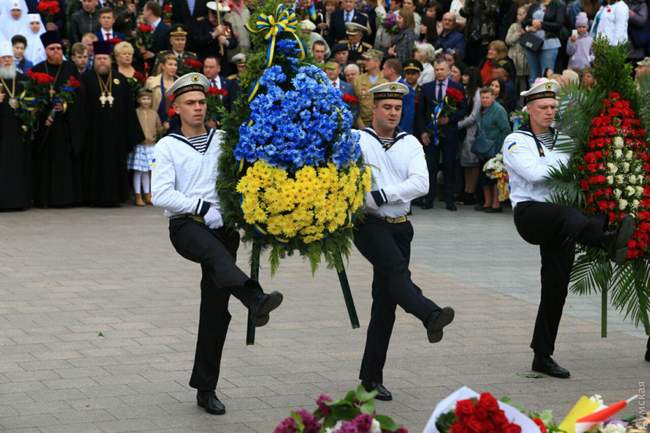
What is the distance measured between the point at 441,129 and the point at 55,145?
539 cm

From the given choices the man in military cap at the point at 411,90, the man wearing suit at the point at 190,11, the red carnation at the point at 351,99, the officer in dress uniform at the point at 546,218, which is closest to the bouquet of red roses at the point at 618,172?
the officer in dress uniform at the point at 546,218

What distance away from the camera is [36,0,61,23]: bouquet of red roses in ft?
60.4

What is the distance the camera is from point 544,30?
1878cm

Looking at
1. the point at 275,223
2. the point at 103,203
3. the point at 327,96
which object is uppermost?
the point at 327,96

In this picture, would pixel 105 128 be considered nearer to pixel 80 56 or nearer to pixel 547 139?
pixel 80 56

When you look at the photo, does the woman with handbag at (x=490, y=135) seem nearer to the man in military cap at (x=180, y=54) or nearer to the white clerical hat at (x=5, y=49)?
the man in military cap at (x=180, y=54)

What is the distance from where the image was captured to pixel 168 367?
26.9 feet

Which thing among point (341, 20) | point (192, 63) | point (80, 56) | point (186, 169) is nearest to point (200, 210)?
point (186, 169)

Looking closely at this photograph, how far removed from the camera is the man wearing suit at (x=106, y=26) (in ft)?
58.1

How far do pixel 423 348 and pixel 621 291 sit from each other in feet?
4.97

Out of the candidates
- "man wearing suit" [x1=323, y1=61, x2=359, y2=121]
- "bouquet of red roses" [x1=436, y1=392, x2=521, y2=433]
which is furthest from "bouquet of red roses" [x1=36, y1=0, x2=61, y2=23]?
"bouquet of red roses" [x1=436, y1=392, x2=521, y2=433]

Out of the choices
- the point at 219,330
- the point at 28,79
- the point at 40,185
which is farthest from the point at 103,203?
the point at 219,330

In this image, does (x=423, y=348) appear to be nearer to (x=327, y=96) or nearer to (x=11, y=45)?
(x=327, y=96)

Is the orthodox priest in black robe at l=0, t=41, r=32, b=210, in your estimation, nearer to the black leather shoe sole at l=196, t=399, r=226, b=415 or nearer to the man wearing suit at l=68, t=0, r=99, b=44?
the man wearing suit at l=68, t=0, r=99, b=44
